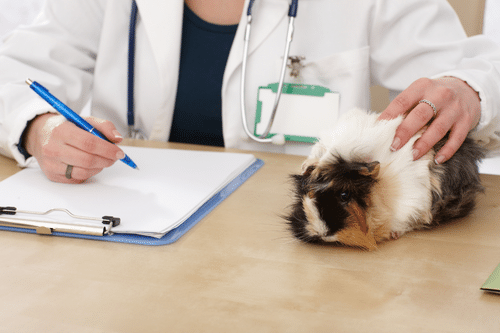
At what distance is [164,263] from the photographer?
0.49m

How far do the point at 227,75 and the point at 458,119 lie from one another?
64 cm

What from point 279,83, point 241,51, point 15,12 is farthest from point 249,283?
point 15,12

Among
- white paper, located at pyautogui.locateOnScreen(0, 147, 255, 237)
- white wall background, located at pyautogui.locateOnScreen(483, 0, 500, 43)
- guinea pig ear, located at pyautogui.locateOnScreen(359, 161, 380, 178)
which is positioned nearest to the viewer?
guinea pig ear, located at pyautogui.locateOnScreen(359, 161, 380, 178)

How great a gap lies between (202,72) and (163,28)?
0.16m

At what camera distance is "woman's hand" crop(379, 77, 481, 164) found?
580 mm

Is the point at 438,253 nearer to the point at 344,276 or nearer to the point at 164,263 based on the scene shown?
the point at 344,276

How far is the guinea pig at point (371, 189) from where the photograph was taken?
19.7 inches

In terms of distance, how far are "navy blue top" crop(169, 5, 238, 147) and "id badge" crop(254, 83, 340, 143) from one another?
18cm

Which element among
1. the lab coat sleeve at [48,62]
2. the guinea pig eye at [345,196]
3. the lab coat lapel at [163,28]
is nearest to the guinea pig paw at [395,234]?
the guinea pig eye at [345,196]

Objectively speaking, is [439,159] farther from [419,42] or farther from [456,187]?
[419,42]

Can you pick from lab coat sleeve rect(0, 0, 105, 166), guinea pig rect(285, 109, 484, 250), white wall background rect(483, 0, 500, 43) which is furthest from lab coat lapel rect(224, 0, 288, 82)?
white wall background rect(483, 0, 500, 43)

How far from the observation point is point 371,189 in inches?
20.0

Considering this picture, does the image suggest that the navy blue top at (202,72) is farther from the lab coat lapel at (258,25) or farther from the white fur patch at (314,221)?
the white fur patch at (314,221)

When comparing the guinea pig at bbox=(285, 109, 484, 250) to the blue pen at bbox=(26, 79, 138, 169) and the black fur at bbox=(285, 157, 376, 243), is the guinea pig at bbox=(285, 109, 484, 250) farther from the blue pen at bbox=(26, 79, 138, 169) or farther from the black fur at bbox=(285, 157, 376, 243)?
the blue pen at bbox=(26, 79, 138, 169)
